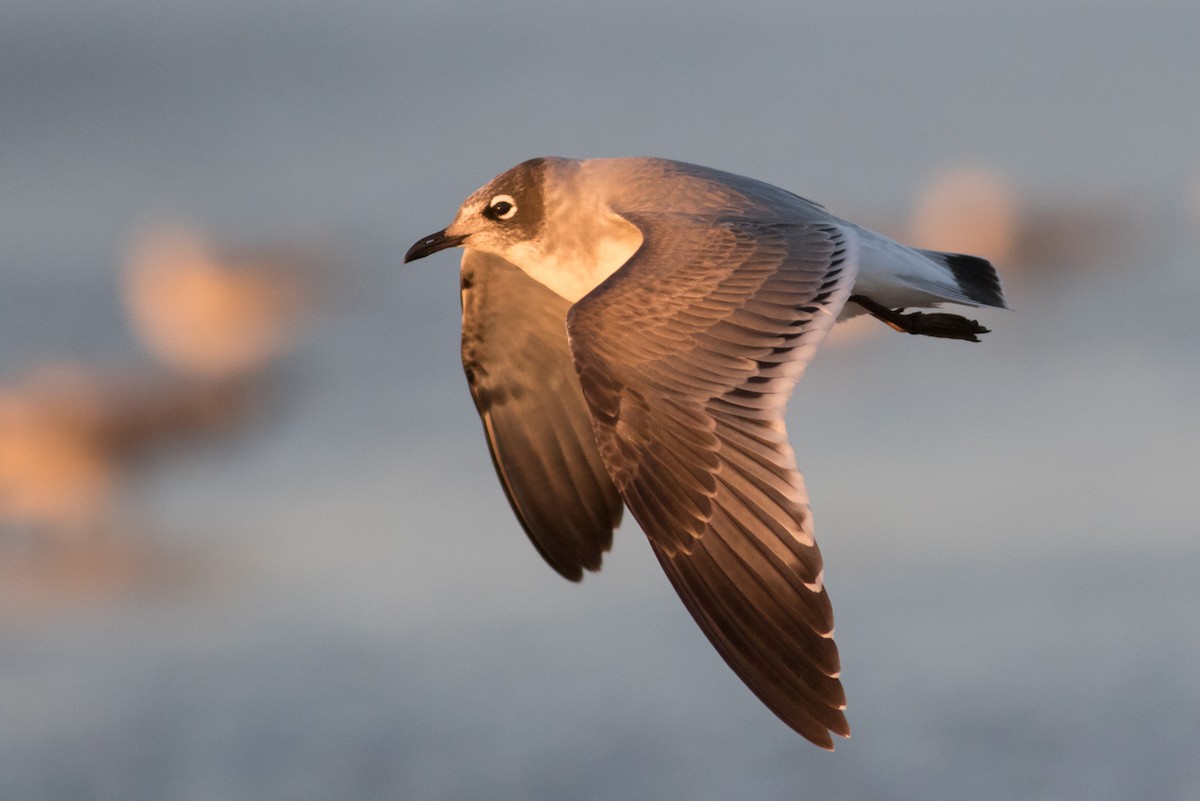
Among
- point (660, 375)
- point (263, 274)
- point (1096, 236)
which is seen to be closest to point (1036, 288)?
point (1096, 236)

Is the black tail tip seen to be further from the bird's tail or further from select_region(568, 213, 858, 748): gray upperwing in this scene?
select_region(568, 213, 858, 748): gray upperwing

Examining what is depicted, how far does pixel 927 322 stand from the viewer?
6.82 metres

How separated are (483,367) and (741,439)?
1951 millimetres

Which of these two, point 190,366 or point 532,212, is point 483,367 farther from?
point 190,366

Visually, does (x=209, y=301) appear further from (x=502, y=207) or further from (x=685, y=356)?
(x=685, y=356)

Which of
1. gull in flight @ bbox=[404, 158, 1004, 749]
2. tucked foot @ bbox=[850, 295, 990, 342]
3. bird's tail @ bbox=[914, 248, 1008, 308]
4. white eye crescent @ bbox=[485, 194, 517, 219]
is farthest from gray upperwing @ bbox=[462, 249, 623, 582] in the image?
bird's tail @ bbox=[914, 248, 1008, 308]

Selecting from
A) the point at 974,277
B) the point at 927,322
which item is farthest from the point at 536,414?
the point at 974,277

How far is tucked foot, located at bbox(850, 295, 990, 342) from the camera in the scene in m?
6.73

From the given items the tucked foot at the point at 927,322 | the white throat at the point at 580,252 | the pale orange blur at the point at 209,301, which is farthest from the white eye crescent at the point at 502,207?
the pale orange blur at the point at 209,301

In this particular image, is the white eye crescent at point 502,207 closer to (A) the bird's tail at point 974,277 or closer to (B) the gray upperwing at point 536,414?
(B) the gray upperwing at point 536,414

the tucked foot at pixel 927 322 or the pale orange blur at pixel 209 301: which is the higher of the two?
the tucked foot at pixel 927 322

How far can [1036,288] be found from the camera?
486 inches

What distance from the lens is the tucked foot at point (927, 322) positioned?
6727 mm

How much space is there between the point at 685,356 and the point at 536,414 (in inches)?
65.0
